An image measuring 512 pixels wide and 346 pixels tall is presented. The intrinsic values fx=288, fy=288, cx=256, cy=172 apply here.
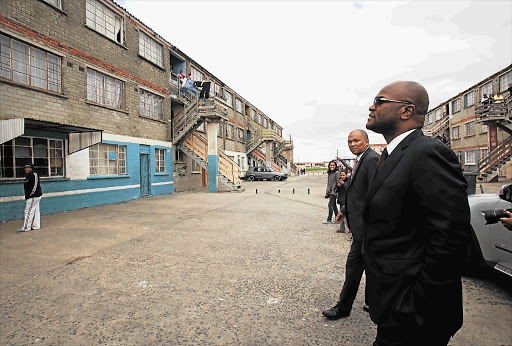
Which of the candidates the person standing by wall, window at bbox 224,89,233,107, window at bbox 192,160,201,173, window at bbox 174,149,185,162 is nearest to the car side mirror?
the person standing by wall

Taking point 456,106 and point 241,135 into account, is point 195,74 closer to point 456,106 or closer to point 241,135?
point 241,135

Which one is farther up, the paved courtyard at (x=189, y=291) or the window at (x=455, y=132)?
the window at (x=455, y=132)

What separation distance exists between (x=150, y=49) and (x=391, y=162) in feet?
56.9

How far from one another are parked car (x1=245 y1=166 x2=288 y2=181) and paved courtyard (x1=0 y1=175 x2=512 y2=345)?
2425 cm

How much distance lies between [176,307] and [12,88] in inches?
388

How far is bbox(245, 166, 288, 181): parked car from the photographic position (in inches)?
1238

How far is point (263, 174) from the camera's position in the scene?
31.6 m

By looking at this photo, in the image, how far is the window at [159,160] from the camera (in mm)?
16656

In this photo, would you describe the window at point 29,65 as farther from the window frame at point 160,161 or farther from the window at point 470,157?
the window at point 470,157

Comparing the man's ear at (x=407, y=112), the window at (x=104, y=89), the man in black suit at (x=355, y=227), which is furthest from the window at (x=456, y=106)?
the man's ear at (x=407, y=112)

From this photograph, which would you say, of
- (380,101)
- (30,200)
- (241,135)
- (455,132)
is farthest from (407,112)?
(455,132)

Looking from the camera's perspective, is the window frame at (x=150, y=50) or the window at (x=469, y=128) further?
the window at (x=469, y=128)

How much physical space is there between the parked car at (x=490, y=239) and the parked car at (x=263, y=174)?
27.3 meters

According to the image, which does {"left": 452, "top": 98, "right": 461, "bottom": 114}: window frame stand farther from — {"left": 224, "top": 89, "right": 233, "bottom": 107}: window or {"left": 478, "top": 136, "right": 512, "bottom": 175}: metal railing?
{"left": 224, "top": 89, "right": 233, "bottom": 107}: window
